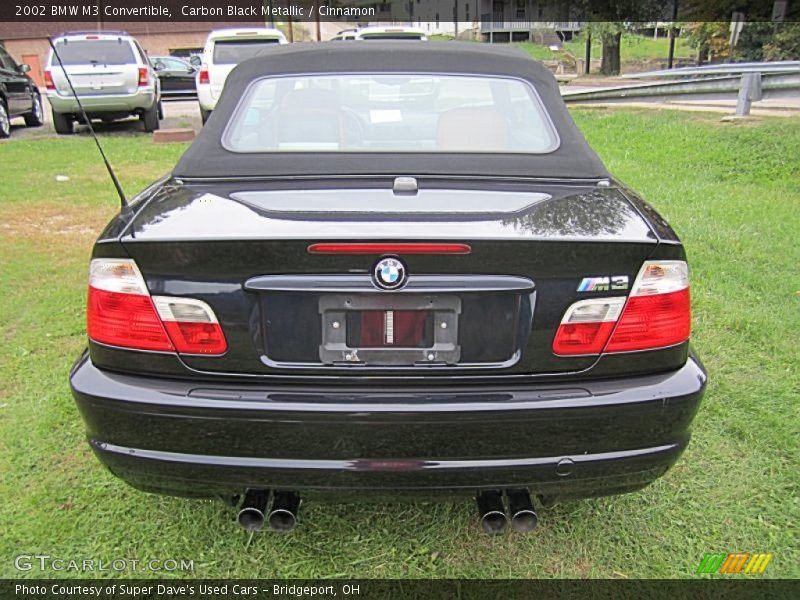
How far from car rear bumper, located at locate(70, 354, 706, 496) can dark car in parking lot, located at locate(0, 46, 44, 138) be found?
13206 millimetres

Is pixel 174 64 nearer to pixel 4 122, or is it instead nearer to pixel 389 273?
pixel 4 122

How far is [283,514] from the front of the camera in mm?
2084

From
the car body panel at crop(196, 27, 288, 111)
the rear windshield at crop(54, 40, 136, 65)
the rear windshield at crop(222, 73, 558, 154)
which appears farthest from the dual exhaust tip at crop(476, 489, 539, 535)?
the rear windshield at crop(54, 40, 136, 65)

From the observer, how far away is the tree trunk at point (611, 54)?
109 ft

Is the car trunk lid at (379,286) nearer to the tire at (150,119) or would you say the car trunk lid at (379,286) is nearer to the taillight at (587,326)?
the taillight at (587,326)

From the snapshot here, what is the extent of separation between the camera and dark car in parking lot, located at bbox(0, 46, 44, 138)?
42.1 feet

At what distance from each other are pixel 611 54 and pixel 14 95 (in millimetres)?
29162

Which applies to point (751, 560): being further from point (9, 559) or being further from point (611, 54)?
point (611, 54)

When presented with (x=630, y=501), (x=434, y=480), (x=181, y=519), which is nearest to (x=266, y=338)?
(x=434, y=480)

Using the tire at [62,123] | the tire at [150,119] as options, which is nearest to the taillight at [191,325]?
the tire at [150,119]

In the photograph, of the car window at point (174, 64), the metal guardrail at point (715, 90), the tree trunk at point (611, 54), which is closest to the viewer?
the metal guardrail at point (715, 90)

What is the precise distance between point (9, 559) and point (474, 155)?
2251 mm

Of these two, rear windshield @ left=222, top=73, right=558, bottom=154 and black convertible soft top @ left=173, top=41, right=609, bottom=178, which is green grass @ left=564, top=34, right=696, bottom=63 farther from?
rear windshield @ left=222, top=73, right=558, bottom=154

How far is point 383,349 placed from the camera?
190 cm
